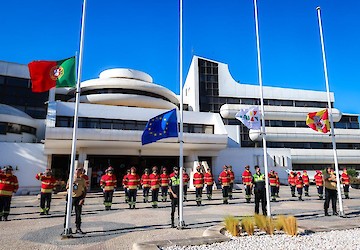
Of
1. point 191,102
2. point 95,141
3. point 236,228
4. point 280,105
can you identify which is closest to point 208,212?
point 236,228

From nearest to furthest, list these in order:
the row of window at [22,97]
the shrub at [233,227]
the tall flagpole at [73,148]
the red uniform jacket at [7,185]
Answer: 1. the shrub at [233,227]
2. the tall flagpole at [73,148]
3. the red uniform jacket at [7,185]
4. the row of window at [22,97]

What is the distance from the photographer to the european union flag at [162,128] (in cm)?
872

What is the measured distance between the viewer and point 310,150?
1325 inches

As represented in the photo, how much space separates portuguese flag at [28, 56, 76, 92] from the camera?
7953 mm

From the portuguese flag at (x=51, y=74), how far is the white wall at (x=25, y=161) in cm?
1566

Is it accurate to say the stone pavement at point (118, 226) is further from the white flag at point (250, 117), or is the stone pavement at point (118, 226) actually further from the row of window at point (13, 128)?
the row of window at point (13, 128)

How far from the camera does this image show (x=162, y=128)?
8797 mm

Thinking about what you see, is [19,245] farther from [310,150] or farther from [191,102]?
[310,150]

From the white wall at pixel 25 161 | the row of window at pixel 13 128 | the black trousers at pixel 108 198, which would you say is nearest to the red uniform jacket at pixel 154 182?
the black trousers at pixel 108 198

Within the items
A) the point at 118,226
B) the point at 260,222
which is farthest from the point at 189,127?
the point at 260,222

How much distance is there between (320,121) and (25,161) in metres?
20.7

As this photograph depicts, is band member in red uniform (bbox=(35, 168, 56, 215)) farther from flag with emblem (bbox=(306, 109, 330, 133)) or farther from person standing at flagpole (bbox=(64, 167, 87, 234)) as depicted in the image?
flag with emblem (bbox=(306, 109, 330, 133))

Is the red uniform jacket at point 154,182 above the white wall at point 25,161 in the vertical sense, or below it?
below

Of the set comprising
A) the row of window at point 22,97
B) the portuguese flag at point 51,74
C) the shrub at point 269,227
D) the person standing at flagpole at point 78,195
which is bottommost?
the shrub at point 269,227
